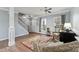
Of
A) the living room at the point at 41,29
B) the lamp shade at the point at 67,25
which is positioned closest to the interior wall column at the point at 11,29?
the living room at the point at 41,29

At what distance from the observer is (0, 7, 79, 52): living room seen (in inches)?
66.0

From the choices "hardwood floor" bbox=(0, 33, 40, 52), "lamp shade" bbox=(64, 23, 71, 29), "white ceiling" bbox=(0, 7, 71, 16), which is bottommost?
"hardwood floor" bbox=(0, 33, 40, 52)

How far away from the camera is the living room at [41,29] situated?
1677 mm

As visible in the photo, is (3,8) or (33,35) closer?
(3,8)

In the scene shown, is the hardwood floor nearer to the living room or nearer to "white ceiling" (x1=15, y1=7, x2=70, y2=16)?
the living room

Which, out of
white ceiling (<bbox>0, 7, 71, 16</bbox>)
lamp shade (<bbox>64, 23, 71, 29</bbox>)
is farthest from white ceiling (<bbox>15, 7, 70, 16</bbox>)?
lamp shade (<bbox>64, 23, 71, 29</bbox>)

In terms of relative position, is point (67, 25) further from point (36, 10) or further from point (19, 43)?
point (19, 43)

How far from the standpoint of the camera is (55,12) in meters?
1.75

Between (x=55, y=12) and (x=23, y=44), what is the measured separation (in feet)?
2.49

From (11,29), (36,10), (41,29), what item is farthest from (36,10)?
(11,29)

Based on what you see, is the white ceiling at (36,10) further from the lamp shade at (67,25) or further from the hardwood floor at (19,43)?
the hardwood floor at (19,43)

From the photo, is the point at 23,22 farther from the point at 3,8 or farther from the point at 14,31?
the point at 3,8

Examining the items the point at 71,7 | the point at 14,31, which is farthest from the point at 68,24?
the point at 14,31

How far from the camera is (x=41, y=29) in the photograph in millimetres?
1800
